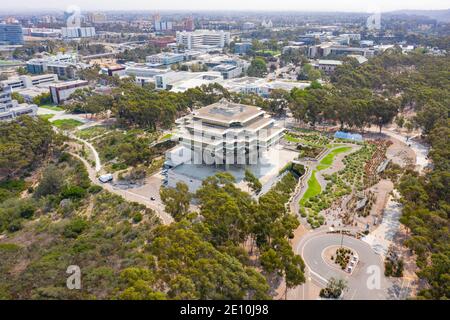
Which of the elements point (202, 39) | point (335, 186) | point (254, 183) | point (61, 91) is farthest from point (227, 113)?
point (202, 39)

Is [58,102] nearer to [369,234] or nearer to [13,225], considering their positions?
[13,225]

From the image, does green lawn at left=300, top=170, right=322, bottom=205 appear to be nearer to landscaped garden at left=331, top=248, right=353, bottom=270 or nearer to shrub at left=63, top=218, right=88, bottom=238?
landscaped garden at left=331, top=248, right=353, bottom=270

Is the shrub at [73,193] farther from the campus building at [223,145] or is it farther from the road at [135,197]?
the campus building at [223,145]

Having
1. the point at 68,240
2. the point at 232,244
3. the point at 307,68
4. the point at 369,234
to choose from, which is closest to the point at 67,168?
the point at 68,240

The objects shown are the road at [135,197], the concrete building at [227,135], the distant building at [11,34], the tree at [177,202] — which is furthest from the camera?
the distant building at [11,34]

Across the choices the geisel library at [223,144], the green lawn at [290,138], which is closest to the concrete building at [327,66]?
the green lawn at [290,138]

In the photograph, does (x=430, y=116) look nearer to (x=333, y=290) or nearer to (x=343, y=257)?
(x=343, y=257)
